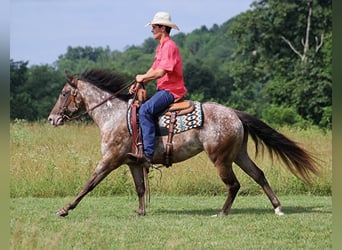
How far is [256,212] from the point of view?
8.23 meters

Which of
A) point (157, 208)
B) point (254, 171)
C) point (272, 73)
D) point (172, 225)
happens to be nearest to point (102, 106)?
point (157, 208)

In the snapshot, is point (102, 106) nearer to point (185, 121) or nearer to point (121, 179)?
point (185, 121)

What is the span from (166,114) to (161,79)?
0.43 meters

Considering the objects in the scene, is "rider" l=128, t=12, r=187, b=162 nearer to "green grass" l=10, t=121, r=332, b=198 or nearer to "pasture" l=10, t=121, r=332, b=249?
"pasture" l=10, t=121, r=332, b=249

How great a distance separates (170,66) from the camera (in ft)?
24.8

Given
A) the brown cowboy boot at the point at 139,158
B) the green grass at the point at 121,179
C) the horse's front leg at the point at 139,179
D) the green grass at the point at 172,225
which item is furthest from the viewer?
the green grass at the point at 121,179

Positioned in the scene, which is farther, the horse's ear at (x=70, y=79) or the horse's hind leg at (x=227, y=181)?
the horse's ear at (x=70, y=79)

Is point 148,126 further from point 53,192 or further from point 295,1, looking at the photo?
point 295,1

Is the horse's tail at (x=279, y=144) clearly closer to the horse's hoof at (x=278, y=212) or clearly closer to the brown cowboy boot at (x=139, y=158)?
the horse's hoof at (x=278, y=212)

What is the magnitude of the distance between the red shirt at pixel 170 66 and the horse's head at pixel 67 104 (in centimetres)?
122

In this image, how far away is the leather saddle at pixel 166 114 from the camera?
25.5 feet

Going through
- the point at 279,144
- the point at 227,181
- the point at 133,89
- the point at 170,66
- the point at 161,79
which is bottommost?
the point at 227,181

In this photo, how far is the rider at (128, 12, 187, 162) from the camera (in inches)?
299

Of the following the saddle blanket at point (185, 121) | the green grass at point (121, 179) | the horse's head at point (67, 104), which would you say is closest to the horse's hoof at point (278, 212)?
the saddle blanket at point (185, 121)
